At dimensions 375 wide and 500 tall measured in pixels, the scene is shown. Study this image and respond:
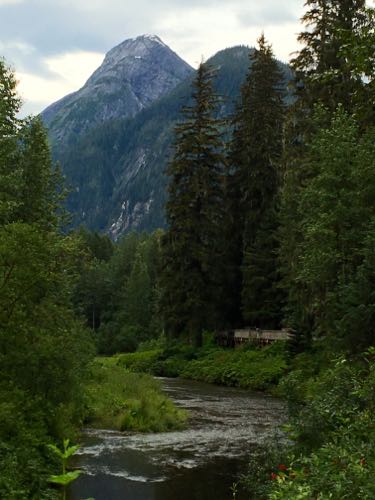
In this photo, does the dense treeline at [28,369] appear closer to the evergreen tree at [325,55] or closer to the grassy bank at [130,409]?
the grassy bank at [130,409]

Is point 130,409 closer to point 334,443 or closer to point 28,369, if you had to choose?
point 28,369

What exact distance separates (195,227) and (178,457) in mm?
30343

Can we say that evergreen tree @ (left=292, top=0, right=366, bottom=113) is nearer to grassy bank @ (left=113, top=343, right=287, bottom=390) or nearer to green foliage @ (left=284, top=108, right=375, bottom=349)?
green foliage @ (left=284, top=108, right=375, bottom=349)

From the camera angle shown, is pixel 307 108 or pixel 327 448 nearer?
pixel 327 448

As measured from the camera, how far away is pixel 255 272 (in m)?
45.2

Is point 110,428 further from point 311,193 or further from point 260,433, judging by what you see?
point 311,193

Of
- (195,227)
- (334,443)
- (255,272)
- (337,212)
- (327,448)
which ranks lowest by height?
(334,443)

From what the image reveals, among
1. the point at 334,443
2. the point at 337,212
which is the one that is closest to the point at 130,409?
the point at 337,212

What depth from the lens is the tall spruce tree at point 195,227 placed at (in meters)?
45.8

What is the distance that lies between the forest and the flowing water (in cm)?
131

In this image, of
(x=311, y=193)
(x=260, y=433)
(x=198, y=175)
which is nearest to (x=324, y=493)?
(x=260, y=433)

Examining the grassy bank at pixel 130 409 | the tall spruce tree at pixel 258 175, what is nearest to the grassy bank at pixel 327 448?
the grassy bank at pixel 130 409

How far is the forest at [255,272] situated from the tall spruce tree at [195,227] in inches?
4.7

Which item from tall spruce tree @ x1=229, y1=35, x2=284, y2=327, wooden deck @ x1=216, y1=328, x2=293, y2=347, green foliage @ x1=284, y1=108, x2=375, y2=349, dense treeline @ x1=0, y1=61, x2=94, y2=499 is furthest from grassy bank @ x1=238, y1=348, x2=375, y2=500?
tall spruce tree @ x1=229, y1=35, x2=284, y2=327
